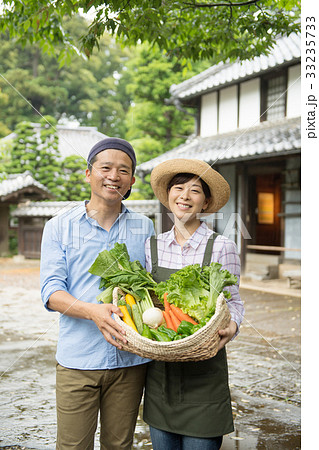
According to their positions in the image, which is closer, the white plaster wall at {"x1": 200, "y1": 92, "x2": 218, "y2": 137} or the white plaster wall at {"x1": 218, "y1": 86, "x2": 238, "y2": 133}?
the white plaster wall at {"x1": 218, "y1": 86, "x2": 238, "y2": 133}

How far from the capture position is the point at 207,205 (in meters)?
1.72

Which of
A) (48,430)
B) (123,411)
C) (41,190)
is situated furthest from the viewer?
(41,190)

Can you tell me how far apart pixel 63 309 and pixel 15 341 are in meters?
4.01

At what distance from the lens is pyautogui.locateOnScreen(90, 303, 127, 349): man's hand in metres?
1.44

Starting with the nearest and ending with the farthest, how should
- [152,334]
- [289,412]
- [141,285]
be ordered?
[152,334], [141,285], [289,412]

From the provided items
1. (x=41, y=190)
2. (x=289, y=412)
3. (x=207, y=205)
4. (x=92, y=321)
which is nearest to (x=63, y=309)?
(x=92, y=321)

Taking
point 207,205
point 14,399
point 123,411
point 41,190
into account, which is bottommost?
point 14,399

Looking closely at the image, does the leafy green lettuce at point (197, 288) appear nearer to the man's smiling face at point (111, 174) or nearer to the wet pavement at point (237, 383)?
the man's smiling face at point (111, 174)

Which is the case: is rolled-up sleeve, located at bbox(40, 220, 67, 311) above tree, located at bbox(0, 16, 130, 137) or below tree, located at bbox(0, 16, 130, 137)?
below

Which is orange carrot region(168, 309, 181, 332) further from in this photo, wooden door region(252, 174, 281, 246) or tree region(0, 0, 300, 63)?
wooden door region(252, 174, 281, 246)

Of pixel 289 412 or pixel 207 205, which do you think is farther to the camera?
pixel 289 412

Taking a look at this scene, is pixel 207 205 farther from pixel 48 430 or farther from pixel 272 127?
pixel 272 127

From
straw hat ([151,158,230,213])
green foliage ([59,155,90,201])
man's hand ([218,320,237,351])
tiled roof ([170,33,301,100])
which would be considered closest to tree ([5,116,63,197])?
tiled roof ([170,33,301,100])

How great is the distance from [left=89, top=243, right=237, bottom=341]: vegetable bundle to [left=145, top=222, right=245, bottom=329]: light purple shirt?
0.24 ft
